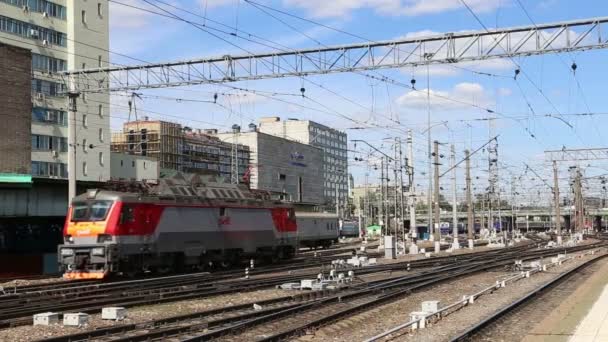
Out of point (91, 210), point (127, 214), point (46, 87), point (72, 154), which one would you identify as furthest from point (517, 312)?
point (46, 87)

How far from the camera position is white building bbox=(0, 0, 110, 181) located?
6819cm

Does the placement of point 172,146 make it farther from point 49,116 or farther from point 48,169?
point 48,169

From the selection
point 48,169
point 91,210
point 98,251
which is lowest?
point 98,251

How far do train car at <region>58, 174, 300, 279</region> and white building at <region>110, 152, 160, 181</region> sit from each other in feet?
162

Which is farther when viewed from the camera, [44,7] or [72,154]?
[44,7]

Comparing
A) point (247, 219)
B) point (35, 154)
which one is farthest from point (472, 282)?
point (35, 154)

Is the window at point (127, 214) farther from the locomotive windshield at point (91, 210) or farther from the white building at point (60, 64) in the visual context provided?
the white building at point (60, 64)

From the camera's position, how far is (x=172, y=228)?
30.1m

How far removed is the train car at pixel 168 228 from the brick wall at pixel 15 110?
820 inches

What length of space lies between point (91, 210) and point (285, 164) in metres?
107

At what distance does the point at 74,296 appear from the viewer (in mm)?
21578

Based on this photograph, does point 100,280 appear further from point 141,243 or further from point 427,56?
point 427,56

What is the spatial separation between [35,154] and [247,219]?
1563 inches

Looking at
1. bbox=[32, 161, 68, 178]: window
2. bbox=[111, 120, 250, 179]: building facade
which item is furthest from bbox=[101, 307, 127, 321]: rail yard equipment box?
bbox=[111, 120, 250, 179]: building facade
